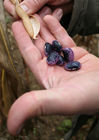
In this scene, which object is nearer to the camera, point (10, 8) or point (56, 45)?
point (56, 45)

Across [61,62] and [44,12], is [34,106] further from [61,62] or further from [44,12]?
[44,12]

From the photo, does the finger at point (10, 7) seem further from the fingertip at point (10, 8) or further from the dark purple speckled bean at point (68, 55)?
the dark purple speckled bean at point (68, 55)


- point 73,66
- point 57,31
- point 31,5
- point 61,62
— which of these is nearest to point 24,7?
point 31,5

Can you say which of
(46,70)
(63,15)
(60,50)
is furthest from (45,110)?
(63,15)

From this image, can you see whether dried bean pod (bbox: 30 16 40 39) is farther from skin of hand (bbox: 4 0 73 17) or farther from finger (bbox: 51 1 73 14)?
finger (bbox: 51 1 73 14)

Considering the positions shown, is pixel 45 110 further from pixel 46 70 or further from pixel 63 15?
pixel 63 15

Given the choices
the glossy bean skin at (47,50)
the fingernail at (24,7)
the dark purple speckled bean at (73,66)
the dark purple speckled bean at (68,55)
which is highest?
the fingernail at (24,7)

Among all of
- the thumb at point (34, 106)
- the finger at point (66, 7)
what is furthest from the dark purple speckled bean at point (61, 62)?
the finger at point (66, 7)

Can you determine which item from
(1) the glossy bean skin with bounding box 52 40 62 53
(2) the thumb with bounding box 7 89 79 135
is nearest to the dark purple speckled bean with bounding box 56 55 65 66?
(1) the glossy bean skin with bounding box 52 40 62 53

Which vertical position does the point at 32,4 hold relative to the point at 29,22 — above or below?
above
